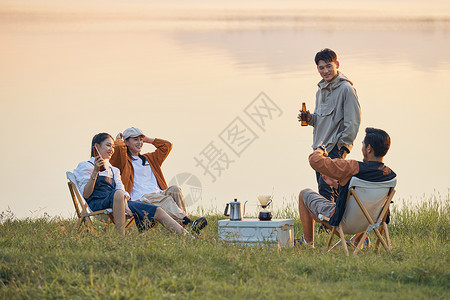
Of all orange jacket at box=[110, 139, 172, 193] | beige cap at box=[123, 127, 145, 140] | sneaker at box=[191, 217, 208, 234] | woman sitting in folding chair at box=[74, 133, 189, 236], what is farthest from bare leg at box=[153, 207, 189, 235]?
beige cap at box=[123, 127, 145, 140]

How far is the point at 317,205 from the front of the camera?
18.3ft

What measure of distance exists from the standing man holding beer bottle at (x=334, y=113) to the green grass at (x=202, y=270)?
126 cm

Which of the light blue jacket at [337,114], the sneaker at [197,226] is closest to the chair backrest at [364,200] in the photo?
the light blue jacket at [337,114]

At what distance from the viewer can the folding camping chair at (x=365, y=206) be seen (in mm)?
5191

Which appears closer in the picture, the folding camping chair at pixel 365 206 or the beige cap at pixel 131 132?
the folding camping chair at pixel 365 206

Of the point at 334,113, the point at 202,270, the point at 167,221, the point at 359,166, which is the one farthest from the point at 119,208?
the point at 334,113

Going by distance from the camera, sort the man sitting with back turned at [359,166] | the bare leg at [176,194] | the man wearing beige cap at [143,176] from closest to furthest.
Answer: the man sitting with back turned at [359,166]
the man wearing beige cap at [143,176]
the bare leg at [176,194]

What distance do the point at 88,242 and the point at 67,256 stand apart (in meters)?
0.45

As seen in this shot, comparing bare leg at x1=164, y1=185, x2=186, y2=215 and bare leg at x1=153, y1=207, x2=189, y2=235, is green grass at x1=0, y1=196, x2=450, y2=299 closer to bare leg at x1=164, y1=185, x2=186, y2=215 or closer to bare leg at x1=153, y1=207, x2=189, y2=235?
bare leg at x1=153, y1=207, x2=189, y2=235

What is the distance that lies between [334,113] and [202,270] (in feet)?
8.57

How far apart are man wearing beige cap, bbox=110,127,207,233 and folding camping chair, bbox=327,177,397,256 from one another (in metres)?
1.65

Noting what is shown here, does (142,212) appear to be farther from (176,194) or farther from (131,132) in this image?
(131,132)

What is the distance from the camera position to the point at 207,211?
28.0ft

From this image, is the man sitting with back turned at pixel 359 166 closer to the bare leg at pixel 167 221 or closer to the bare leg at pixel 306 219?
the bare leg at pixel 306 219
